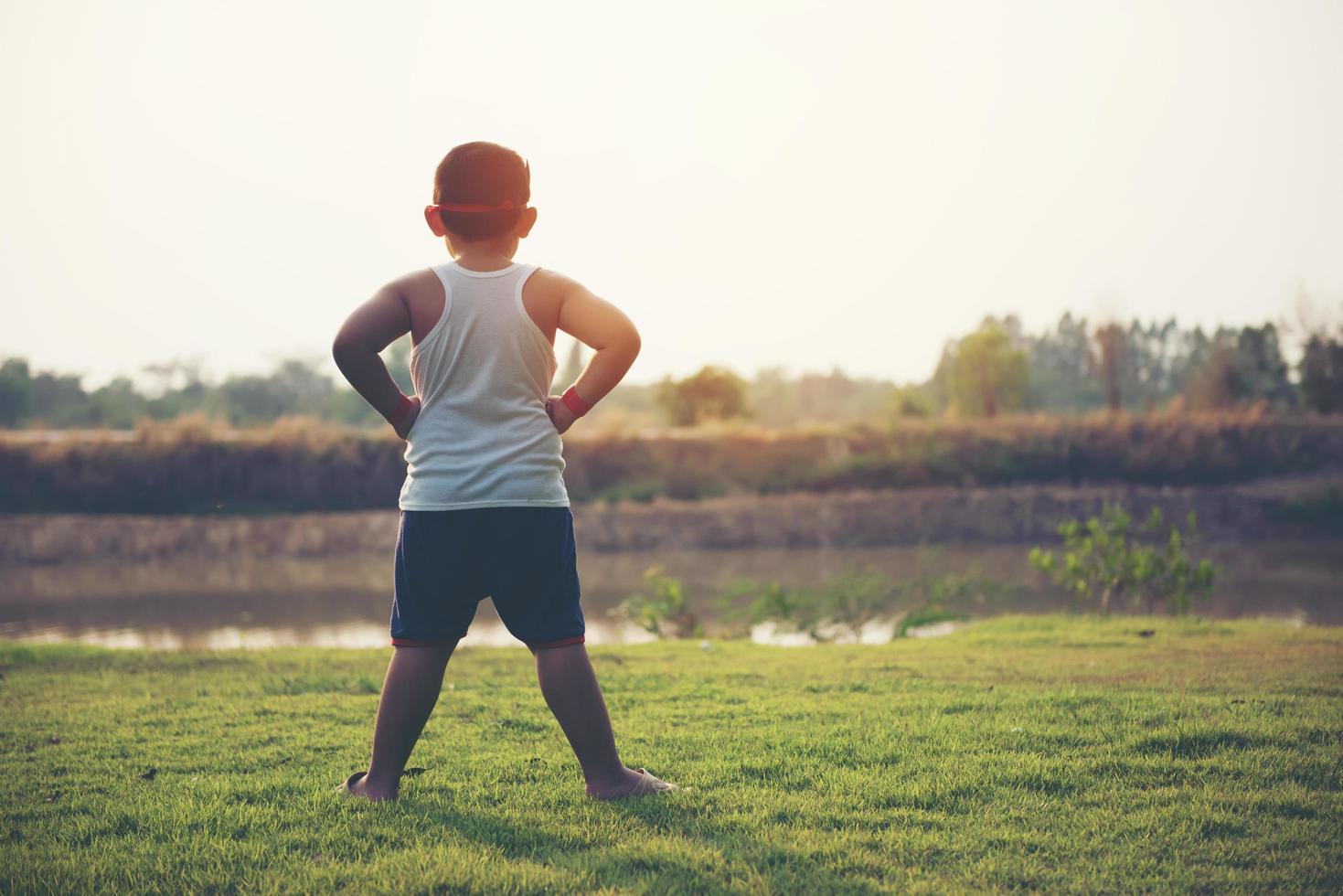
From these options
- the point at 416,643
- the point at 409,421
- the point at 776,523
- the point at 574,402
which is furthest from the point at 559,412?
the point at 776,523

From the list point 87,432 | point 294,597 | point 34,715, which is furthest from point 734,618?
point 87,432

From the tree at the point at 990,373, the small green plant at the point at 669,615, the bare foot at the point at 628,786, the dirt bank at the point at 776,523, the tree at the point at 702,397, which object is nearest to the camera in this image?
the bare foot at the point at 628,786

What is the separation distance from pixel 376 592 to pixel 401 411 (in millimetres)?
10038

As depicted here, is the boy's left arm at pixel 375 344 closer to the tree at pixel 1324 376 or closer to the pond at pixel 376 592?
the pond at pixel 376 592

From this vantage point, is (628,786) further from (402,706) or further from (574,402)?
(574,402)

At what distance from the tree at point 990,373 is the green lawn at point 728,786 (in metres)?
22.4

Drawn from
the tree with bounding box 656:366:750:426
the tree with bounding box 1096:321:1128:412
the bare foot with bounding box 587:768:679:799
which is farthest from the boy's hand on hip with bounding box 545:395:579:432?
the tree with bounding box 1096:321:1128:412

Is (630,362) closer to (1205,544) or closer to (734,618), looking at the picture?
(734,618)

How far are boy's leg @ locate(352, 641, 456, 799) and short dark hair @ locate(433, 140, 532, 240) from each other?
114 centimetres

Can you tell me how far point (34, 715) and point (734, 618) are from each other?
628 cm

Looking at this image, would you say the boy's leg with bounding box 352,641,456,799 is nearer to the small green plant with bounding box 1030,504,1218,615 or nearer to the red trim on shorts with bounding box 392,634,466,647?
the red trim on shorts with bounding box 392,634,466,647

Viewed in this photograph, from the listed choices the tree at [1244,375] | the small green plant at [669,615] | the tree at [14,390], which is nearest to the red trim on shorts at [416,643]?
the small green plant at [669,615]

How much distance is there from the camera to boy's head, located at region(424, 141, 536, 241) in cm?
283

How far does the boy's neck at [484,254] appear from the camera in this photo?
285 cm
